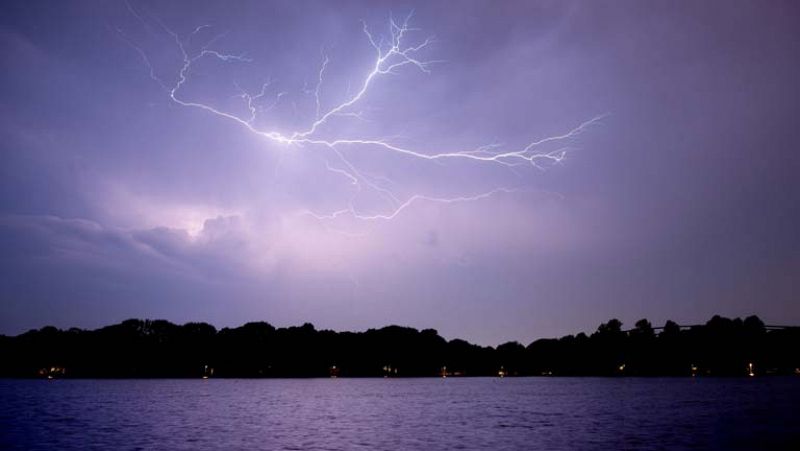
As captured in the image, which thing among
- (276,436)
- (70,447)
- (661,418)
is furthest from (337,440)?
(661,418)

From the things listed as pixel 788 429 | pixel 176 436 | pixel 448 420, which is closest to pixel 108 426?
pixel 176 436

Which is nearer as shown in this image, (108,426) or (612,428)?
(612,428)

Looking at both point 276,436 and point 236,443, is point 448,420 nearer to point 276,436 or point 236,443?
point 276,436

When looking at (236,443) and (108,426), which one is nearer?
(236,443)

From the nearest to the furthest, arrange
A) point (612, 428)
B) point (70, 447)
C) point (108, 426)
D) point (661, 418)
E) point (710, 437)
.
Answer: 1. point (70, 447)
2. point (710, 437)
3. point (612, 428)
4. point (108, 426)
5. point (661, 418)

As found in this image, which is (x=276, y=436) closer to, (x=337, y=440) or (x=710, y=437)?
(x=337, y=440)

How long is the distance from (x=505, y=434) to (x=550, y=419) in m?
11.7

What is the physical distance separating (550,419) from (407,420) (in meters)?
10.8

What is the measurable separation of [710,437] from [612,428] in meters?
6.53

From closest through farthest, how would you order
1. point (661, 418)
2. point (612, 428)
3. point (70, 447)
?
point (70, 447), point (612, 428), point (661, 418)

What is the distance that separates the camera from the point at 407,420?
45.6 meters

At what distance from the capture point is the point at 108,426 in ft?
133

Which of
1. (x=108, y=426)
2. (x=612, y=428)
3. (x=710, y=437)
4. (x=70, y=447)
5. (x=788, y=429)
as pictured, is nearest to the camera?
(x=70, y=447)

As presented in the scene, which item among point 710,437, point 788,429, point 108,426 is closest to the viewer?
point 710,437
